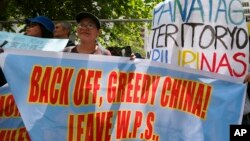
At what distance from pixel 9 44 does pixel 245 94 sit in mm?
1971

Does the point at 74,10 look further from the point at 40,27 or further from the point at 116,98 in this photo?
the point at 116,98

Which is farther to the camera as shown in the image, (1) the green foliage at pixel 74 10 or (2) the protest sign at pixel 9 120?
(1) the green foliage at pixel 74 10

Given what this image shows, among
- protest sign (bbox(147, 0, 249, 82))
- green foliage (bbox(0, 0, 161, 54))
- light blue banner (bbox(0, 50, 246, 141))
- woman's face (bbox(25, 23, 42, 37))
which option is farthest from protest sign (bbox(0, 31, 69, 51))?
green foliage (bbox(0, 0, 161, 54))

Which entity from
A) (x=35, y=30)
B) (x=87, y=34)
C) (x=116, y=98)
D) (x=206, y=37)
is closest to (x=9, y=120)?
(x=116, y=98)

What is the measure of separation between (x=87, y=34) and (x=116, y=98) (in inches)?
29.3

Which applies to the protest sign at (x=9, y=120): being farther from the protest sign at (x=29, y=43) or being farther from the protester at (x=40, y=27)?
the protester at (x=40, y=27)

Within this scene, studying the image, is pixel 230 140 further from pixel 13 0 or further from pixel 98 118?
pixel 13 0

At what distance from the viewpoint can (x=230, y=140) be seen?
4039 mm

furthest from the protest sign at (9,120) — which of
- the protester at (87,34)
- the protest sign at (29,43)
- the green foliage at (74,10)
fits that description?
the green foliage at (74,10)

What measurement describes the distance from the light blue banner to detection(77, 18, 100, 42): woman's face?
A: 18.2 inches

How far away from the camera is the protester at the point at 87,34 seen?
4.46 m

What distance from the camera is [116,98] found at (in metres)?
4.01

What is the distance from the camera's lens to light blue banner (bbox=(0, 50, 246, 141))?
383 centimetres

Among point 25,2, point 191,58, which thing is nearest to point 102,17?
point 25,2
